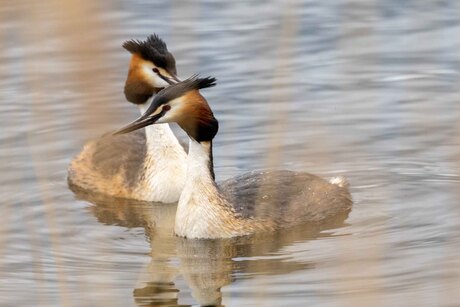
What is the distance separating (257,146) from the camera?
9.86 meters

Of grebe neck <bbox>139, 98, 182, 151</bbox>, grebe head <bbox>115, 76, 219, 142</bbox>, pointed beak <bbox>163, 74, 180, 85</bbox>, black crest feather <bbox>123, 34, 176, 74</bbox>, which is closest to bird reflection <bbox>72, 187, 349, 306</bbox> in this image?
grebe neck <bbox>139, 98, 182, 151</bbox>

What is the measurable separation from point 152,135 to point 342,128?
136cm

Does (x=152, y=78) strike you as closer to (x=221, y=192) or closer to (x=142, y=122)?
(x=221, y=192)

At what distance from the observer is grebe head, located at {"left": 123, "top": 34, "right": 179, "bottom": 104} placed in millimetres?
9656

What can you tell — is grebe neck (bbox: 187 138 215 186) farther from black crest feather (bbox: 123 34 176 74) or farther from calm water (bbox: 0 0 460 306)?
black crest feather (bbox: 123 34 176 74)

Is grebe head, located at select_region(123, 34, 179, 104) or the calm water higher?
grebe head, located at select_region(123, 34, 179, 104)

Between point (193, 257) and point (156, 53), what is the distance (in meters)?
2.13

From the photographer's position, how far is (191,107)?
8188 mm

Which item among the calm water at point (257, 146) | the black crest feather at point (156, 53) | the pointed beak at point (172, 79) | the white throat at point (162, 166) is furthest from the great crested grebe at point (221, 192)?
the black crest feather at point (156, 53)

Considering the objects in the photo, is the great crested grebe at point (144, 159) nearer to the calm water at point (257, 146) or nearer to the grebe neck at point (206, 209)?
the calm water at point (257, 146)

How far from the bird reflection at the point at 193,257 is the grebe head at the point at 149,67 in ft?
2.97

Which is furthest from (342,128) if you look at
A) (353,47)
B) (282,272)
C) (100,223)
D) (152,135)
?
(353,47)

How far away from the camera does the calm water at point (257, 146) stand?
5.26 metres

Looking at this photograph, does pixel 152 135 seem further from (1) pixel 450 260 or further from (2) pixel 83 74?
(2) pixel 83 74
